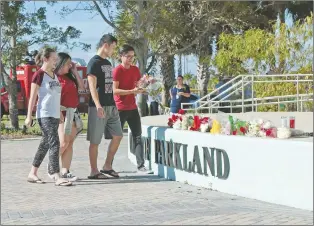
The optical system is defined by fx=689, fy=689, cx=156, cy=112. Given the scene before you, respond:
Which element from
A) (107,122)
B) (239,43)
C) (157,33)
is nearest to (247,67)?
(239,43)

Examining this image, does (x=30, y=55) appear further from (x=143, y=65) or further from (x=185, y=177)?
(x=185, y=177)

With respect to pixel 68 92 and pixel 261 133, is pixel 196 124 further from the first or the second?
pixel 68 92

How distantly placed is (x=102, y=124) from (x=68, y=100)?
56 centimetres

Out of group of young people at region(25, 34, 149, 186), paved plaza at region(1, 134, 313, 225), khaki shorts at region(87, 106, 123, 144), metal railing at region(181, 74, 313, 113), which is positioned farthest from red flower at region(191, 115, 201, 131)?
metal railing at region(181, 74, 313, 113)

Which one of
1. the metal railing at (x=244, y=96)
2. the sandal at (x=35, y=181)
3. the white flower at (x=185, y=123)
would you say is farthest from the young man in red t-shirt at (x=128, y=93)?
the metal railing at (x=244, y=96)

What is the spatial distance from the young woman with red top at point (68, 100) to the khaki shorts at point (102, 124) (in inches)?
8.1

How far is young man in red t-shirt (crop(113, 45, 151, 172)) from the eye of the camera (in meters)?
9.55

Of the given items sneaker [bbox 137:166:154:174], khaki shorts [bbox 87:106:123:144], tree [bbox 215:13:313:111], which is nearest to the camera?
khaki shorts [bbox 87:106:123:144]

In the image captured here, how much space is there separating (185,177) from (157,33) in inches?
632

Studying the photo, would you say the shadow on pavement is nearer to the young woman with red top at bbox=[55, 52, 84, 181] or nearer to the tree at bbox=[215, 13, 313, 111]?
the young woman with red top at bbox=[55, 52, 84, 181]

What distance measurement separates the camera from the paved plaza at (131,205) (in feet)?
20.7

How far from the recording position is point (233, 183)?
25.3 feet

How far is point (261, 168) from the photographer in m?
7.21

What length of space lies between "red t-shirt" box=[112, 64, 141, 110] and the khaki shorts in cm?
37
